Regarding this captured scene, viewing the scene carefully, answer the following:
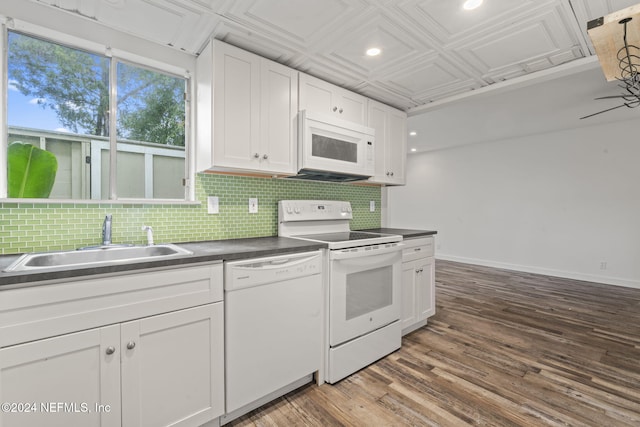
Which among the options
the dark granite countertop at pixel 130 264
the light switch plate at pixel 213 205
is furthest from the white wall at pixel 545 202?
the light switch plate at pixel 213 205

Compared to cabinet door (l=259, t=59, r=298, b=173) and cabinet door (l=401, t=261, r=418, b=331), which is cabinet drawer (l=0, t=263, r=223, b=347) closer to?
cabinet door (l=259, t=59, r=298, b=173)

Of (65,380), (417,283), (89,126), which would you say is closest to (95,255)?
(65,380)

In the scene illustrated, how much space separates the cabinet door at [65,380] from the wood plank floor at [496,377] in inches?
28.3

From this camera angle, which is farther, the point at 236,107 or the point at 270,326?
the point at 236,107

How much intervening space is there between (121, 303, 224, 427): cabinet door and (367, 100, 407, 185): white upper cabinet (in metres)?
2.05

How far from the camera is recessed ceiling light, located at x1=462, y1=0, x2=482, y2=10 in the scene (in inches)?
65.1

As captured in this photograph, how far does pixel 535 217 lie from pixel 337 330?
523 centimetres

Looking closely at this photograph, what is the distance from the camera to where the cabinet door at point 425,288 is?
2855 mm

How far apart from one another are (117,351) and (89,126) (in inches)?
57.0

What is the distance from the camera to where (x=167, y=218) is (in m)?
2.01

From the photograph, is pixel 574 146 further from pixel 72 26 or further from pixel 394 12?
pixel 72 26

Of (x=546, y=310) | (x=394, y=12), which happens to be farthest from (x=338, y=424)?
(x=546, y=310)

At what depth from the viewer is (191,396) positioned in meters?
1.47

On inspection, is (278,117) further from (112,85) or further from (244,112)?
(112,85)
